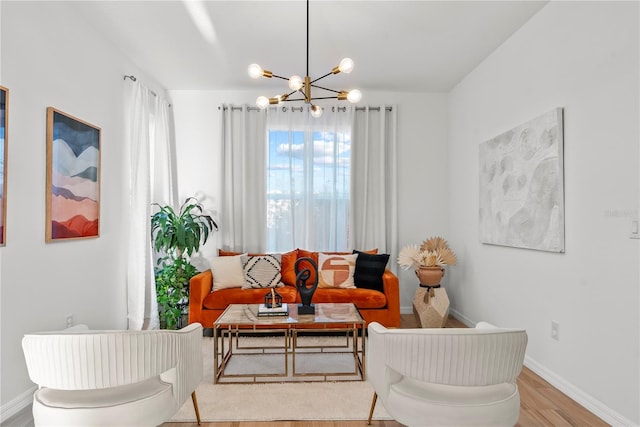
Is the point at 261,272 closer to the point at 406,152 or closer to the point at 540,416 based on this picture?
the point at 406,152

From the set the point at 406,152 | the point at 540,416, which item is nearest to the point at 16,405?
the point at 540,416

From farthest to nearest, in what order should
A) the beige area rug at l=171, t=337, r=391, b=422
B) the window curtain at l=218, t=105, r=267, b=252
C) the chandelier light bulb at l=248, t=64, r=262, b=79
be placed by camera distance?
the window curtain at l=218, t=105, r=267, b=252 < the chandelier light bulb at l=248, t=64, r=262, b=79 < the beige area rug at l=171, t=337, r=391, b=422

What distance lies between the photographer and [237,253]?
4719 mm

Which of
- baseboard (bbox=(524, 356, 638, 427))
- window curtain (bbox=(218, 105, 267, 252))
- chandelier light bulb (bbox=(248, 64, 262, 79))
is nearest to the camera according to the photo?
baseboard (bbox=(524, 356, 638, 427))

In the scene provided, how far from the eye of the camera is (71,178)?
10.0 feet

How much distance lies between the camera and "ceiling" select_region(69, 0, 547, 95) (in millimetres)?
3082

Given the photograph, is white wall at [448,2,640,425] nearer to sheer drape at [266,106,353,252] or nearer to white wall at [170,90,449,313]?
white wall at [170,90,449,313]

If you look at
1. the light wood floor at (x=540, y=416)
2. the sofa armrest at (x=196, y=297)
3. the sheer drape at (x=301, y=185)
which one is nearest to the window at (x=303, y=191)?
the sheer drape at (x=301, y=185)

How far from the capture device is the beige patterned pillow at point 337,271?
439cm

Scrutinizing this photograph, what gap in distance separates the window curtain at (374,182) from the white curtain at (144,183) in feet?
7.47

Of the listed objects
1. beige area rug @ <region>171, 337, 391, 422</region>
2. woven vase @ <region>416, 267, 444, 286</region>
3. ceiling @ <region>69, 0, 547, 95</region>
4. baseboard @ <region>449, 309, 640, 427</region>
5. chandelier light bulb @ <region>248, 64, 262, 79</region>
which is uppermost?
ceiling @ <region>69, 0, 547, 95</region>

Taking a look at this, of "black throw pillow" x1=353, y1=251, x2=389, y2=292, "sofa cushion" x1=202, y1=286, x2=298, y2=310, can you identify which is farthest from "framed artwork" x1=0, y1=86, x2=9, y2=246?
"black throw pillow" x1=353, y1=251, x2=389, y2=292

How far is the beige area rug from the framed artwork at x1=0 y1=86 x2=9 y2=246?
152cm

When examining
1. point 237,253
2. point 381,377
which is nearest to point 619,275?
point 381,377
